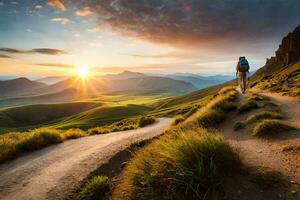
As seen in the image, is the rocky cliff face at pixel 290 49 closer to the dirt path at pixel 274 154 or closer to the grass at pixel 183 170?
the dirt path at pixel 274 154

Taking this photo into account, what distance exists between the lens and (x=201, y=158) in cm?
538

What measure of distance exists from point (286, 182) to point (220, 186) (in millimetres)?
1568

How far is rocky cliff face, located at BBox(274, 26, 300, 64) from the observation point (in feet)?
344

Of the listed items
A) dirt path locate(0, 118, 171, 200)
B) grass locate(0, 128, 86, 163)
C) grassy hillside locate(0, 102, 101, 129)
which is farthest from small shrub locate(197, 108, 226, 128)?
grassy hillside locate(0, 102, 101, 129)

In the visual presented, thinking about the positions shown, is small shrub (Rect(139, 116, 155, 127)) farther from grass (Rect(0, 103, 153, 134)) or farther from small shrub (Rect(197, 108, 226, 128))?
grass (Rect(0, 103, 153, 134))

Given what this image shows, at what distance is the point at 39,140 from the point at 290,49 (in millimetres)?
124033

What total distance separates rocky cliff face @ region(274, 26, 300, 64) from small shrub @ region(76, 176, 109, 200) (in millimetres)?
117485

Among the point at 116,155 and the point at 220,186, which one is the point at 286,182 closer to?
the point at 220,186

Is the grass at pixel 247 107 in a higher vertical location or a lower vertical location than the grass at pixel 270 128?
higher

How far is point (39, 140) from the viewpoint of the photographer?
49.7 feet

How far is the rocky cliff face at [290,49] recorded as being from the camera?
10494 cm

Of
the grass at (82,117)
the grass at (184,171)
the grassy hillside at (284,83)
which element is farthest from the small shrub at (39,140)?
the grass at (82,117)

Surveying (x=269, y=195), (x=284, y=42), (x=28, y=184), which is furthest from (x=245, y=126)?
(x=284, y=42)

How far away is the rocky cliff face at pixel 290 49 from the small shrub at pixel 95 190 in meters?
117
